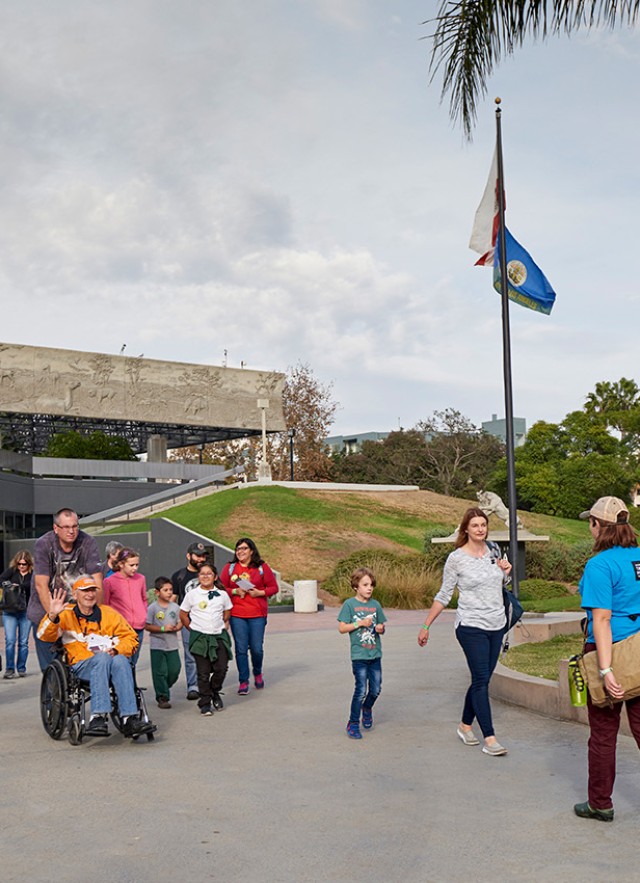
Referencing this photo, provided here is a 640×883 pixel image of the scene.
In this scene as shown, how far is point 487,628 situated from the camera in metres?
7.52

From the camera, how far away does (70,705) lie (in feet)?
27.0

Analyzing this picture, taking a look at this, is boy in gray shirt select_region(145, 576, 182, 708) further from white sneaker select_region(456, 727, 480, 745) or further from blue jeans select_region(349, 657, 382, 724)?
white sneaker select_region(456, 727, 480, 745)

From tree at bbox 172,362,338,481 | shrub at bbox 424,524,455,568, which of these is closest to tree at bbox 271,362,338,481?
tree at bbox 172,362,338,481

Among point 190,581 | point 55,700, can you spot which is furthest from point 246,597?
point 55,700

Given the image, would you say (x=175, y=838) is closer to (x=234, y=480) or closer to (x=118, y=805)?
(x=118, y=805)

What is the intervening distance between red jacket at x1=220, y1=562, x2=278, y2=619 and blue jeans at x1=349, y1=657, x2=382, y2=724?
2.49 metres

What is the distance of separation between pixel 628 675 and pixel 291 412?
237ft

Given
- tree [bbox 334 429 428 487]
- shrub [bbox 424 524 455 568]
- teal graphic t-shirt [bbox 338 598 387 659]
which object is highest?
tree [bbox 334 429 428 487]

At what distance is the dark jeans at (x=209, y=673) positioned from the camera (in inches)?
376

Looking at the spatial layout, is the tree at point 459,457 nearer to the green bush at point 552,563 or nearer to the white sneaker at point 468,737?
the green bush at point 552,563

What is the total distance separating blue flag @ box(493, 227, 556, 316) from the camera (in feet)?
57.4

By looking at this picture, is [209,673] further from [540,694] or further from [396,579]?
[396,579]

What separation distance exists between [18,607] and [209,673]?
538 centimetres

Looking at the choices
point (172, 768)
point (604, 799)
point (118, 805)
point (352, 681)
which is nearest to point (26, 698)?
point (352, 681)
